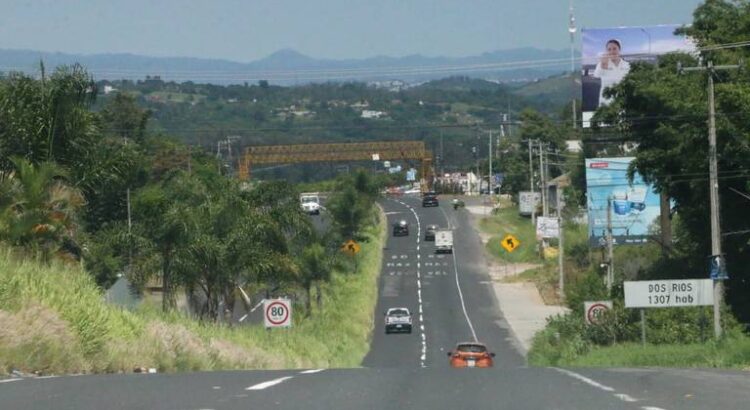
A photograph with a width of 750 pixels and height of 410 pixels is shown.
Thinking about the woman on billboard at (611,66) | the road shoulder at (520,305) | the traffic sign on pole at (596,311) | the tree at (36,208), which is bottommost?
the road shoulder at (520,305)

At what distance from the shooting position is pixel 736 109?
4503cm

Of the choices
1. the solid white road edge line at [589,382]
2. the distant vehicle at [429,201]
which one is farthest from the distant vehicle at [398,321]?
the distant vehicle at [429,201]

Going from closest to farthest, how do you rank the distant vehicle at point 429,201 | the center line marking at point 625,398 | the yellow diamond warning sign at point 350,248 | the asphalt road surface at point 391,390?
the asphalt road surface at point 391,390 → the center line marking at point 625,398 → the yellow diamond warning sign at point 350,248 → the distant vehicle at point 429,201

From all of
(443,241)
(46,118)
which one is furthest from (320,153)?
(46,118)

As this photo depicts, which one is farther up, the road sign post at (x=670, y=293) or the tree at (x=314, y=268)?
the road sign post at (x=670, y=293)

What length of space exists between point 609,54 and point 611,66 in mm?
897

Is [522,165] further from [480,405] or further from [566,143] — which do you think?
[480,405]

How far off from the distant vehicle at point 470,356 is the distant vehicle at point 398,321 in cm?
1956

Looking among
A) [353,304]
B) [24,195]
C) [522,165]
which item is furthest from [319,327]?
[522,165]

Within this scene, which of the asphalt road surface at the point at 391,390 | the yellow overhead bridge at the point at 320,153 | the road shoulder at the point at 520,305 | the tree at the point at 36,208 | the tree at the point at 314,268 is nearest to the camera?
the asphalt road surface at the point at 391,390

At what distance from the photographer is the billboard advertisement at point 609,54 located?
71125 mm

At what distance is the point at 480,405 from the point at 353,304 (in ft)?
181

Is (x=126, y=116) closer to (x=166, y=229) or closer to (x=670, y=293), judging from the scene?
(x=166, y=229)

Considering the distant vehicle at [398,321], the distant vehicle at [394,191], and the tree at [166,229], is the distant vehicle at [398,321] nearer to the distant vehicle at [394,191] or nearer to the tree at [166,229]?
the tree at [166,229]
